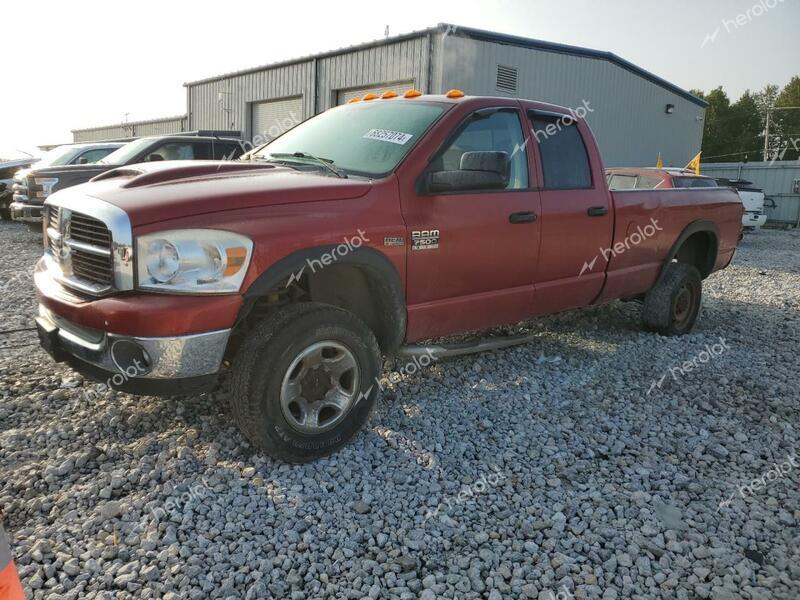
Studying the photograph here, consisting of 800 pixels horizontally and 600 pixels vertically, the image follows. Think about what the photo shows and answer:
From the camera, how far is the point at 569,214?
4367 millimetres

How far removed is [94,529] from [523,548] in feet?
5.82

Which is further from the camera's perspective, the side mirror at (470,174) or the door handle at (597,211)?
the door handle at (597,211)

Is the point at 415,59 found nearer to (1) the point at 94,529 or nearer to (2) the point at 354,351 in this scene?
(2) the point at 354,351

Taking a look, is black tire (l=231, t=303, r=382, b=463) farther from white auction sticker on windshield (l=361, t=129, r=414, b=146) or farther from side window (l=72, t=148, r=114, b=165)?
side window (l=72, t=148, r=114, b=165)

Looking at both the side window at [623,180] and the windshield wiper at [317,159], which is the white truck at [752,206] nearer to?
Answer: the side window at [623,180]

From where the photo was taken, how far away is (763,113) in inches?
2406

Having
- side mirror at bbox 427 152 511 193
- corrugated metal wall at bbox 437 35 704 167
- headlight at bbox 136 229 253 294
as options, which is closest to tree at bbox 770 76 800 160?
corrugated metal wall at bbox 437 35 704 167

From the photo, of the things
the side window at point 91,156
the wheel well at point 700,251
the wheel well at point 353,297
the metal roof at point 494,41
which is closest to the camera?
the wheel well at point 353,297

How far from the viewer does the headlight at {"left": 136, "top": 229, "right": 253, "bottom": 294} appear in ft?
8.73

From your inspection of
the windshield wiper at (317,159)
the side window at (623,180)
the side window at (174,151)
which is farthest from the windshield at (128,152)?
the side window at (623,180)

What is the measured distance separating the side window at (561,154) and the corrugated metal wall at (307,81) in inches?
423

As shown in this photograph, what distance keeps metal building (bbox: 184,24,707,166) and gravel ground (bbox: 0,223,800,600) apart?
1180 centimetres

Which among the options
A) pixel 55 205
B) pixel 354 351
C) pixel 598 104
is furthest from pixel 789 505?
pixel 598 104

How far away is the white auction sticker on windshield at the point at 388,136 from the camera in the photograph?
11.8 feet
